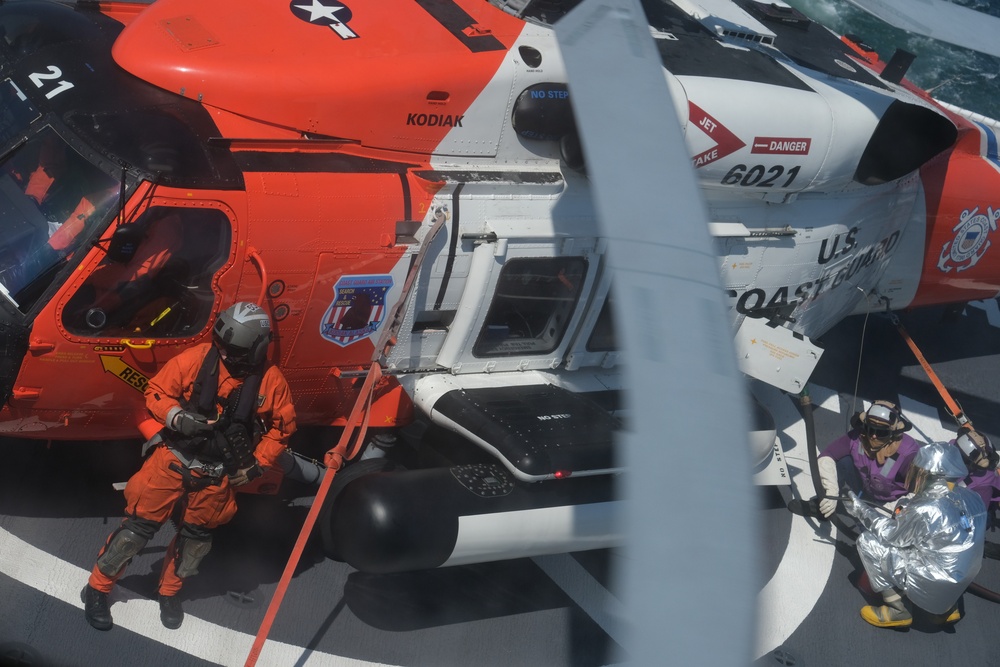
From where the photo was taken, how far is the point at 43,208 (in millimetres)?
4656

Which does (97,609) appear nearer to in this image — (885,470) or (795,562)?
(795,562)

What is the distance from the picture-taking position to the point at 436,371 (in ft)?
18.4

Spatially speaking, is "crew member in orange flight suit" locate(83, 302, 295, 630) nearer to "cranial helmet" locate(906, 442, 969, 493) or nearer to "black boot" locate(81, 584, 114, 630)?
"black boot" locate(81, 584, 114, 630)

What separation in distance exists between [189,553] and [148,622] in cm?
A: 47

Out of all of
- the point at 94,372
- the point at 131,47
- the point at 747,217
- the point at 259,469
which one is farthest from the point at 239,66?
the point at 747,217

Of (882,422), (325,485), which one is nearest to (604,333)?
(325,485)

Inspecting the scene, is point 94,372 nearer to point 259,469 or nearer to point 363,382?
point 259,469

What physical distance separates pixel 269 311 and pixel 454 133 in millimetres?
1436

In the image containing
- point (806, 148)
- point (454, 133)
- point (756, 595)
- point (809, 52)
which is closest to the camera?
point (756, 595)

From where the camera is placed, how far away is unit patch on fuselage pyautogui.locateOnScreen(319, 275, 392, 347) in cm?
509

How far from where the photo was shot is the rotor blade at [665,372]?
2.59m

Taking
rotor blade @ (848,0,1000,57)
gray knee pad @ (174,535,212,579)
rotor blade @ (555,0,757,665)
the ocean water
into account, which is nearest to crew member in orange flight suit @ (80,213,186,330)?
gray knee pad @ (174,535,212,579)

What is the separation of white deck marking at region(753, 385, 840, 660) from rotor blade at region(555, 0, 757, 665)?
319 cm

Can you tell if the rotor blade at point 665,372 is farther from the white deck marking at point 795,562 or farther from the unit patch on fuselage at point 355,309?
the white deck marking at point 795,562
